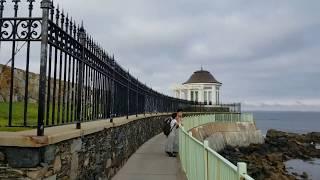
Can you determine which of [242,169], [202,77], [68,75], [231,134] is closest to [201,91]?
[202,77]

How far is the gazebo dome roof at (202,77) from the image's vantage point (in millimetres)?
73688

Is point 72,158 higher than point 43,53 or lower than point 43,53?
lower

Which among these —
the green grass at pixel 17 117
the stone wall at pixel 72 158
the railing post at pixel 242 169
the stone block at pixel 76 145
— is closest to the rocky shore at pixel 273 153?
the green grass at pixel 17 117

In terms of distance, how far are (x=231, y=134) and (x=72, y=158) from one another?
3974cm

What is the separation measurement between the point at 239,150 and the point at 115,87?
110ft

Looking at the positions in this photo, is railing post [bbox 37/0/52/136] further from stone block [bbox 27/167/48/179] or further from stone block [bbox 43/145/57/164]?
stone block [bbox 27/167/48/179]

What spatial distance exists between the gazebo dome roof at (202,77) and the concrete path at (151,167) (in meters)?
57.7

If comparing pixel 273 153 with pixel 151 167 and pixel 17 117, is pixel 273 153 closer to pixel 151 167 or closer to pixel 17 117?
pixel 151 167

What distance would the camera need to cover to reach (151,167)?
1270cm

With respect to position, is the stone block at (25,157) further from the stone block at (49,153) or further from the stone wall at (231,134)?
the stone wall at (231,134)

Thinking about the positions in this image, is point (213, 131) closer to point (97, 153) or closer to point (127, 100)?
point (127, 100)

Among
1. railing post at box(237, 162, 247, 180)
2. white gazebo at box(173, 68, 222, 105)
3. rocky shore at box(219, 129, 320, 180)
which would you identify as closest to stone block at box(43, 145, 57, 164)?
railing post at box(237, 162, 247, 180)

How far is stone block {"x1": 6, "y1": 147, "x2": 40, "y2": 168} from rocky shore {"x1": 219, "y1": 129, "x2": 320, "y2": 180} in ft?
77.2

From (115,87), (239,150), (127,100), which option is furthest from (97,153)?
(239,150)
